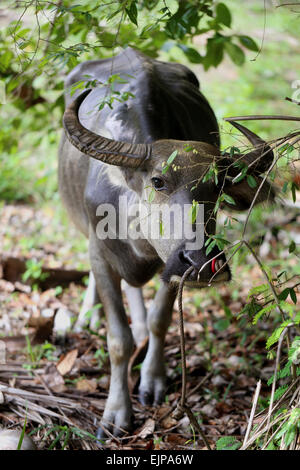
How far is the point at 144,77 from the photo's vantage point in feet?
13.7

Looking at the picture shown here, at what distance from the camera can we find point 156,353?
4539mm

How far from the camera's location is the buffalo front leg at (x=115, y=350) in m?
3.96

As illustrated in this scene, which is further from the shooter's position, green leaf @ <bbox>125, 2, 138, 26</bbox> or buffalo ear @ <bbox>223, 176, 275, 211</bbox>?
buffalo ear @ <bbox>223, 176, 275, 211</bbox>

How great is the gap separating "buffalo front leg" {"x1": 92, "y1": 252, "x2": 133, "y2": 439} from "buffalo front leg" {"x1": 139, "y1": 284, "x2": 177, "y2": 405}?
328 mm

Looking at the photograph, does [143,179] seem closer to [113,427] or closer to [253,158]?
[253,158]

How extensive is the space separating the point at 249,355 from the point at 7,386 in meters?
2.16

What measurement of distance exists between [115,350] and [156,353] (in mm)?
495

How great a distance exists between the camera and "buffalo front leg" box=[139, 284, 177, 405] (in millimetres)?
4414

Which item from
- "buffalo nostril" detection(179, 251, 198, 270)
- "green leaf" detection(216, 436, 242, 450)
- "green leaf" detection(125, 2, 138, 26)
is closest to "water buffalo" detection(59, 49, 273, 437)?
"buffalo nostril" detection(179, 251, 198, 270)

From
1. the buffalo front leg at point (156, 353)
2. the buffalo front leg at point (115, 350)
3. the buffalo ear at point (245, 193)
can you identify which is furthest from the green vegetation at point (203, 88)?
the buffalo front leg at point (156, 353)

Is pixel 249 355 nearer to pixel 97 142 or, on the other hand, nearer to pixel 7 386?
pixel 7 386

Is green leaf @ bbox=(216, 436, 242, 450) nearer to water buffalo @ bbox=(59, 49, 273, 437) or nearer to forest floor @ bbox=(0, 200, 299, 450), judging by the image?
forest floor @ bbox=(0, 200, 299, 450)

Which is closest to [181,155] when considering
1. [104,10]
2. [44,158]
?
[104,10]

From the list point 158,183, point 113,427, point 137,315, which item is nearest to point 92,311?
point 137,315
